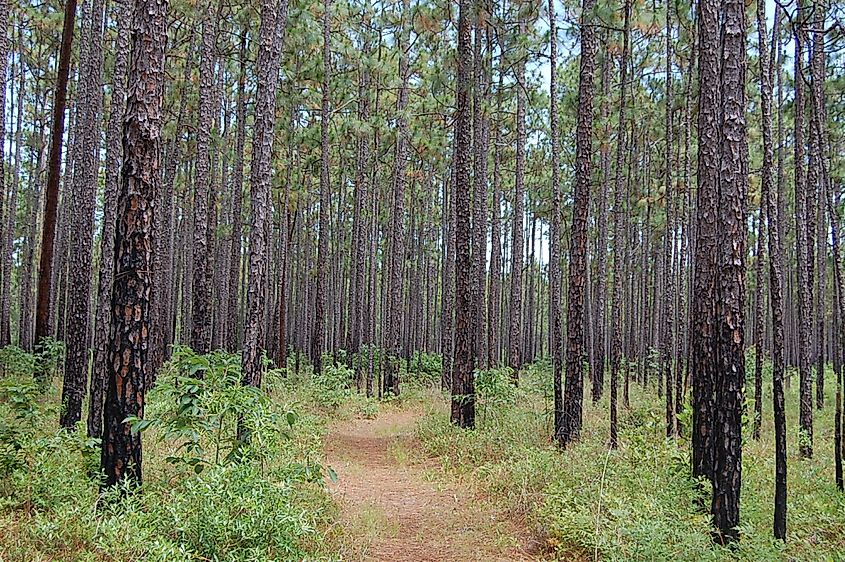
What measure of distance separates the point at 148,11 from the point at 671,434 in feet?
29.0

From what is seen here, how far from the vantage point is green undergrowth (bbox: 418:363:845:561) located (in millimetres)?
5070

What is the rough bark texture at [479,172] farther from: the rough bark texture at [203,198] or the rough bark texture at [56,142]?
the rough bark texture at [56,142]

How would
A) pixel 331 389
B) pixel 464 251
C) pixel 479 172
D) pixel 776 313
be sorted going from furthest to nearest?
pixel 479 172 < pixel 331 389 < pixel 464 251 < pixel 776 313


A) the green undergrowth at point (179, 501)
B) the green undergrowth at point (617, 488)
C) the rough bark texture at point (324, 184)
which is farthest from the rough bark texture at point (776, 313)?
the rough bark texture at point (324, 184)

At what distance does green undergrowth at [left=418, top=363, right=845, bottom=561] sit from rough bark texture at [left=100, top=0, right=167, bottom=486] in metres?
3.63

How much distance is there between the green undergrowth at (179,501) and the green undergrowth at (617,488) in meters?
2.14

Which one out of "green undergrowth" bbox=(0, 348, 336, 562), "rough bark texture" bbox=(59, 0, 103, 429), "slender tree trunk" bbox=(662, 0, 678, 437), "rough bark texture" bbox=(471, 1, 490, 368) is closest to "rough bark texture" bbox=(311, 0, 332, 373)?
"rough bark texture" bbox=(471, 1, 490, 368)

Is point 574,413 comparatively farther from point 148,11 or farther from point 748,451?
point 148,11

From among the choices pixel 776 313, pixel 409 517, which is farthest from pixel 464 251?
pixel 409 517

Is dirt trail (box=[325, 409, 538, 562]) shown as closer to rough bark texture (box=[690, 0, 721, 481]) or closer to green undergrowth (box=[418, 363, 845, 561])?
green undergrowth (box=[418, 363, 845, 561])

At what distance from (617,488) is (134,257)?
16.2 feet

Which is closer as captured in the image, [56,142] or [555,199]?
[56,142]

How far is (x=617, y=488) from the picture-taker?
261 inches

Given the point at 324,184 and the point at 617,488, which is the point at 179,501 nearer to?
the point at 617,488
